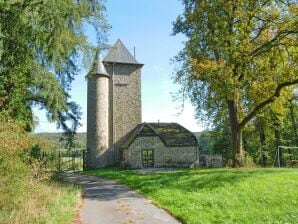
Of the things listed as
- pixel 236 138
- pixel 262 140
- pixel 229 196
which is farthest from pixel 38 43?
pixel 262 140

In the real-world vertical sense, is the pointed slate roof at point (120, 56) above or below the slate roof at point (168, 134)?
above

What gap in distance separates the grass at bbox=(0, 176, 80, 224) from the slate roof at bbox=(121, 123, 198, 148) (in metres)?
19.1

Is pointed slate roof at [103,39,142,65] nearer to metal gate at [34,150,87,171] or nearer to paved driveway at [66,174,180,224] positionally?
metal gate at [34,150,87,171]

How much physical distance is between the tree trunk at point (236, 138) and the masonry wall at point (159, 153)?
30.2ft

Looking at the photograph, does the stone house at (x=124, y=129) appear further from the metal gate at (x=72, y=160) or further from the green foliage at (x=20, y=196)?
the green foliage at (x=20, y=196)

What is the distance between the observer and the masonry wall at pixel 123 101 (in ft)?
114

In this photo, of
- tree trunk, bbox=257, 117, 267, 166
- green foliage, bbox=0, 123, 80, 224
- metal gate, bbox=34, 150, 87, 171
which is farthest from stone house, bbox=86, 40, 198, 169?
green foliage, bbox=0, 123, 80, 224

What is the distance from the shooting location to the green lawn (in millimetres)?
10352

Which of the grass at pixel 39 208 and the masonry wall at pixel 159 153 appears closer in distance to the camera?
the grass at pixel 39 208

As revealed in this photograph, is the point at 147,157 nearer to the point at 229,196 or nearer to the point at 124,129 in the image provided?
the point at 124,129

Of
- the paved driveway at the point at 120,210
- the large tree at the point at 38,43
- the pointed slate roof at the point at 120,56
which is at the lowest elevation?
the paved driveway at the point at 120,210

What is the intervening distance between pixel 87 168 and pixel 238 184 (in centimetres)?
2112

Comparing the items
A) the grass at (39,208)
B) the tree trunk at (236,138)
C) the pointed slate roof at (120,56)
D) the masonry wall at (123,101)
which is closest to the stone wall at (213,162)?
the masonry wall at (123,101)

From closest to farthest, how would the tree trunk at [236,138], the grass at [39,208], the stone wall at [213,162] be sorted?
the grass at [39,208], the tree trunk at [236,138], the stone wall at [213,162]
